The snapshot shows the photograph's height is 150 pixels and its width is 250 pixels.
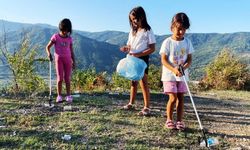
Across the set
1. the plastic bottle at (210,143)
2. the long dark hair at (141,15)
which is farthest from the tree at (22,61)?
the plastic bottle at (210,143)

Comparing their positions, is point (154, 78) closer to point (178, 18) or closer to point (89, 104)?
point (89, 104)

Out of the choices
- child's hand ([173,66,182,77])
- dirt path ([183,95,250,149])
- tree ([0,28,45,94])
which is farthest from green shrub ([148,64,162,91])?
child's hand ([173,66,182,77])

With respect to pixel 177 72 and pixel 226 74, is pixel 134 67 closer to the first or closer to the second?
pixel 177 72

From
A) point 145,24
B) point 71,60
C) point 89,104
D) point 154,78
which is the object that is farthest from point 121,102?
point 154,78

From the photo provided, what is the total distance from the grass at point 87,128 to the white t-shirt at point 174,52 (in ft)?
2.88

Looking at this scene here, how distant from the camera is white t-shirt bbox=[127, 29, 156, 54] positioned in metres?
7.08

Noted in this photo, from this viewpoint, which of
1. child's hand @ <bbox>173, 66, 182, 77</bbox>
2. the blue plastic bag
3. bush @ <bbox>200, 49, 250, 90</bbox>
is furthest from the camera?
bush @ <bbox>200, 49, 250, 90</bbox>

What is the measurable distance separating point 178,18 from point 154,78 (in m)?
10.9

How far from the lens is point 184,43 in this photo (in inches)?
246

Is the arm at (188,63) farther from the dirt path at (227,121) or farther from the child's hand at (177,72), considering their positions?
the dirt path at (227,121)

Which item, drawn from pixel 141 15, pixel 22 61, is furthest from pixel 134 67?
pixel 22 61

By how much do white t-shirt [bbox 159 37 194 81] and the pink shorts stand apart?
0.21 ft

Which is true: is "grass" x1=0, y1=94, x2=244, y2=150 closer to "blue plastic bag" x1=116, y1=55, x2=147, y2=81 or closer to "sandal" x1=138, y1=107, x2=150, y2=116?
"sandal" x1=138, y1=107, x2=150, y2=116

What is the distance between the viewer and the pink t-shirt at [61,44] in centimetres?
817
